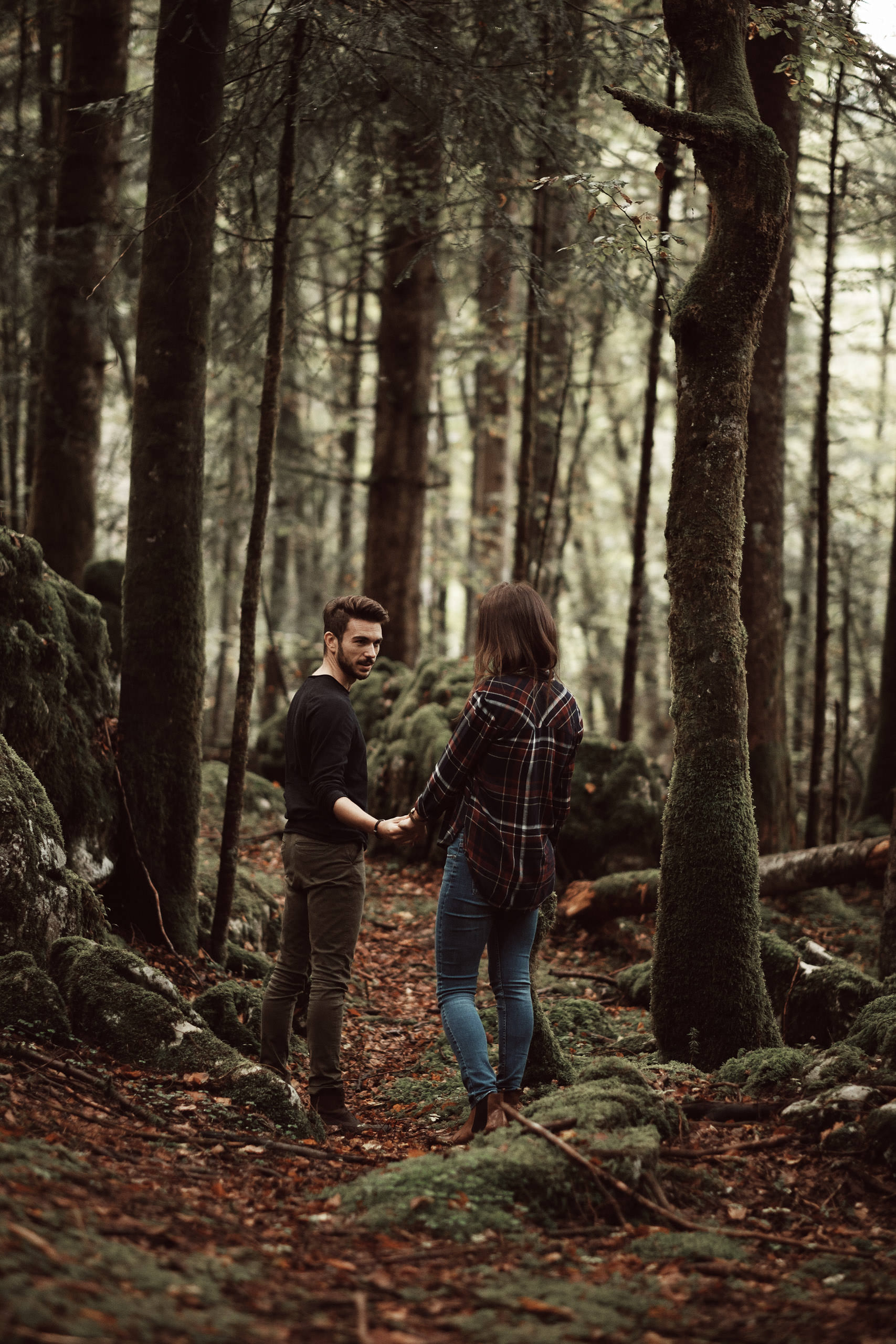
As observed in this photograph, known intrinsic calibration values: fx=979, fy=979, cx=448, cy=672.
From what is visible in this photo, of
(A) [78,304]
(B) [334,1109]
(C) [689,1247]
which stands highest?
(A) [78,304]

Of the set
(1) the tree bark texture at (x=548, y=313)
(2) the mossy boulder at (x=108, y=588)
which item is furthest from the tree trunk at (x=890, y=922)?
(2) the mossy boulder at (x=108, y=588)

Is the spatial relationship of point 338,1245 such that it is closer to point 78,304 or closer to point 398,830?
point 398,830

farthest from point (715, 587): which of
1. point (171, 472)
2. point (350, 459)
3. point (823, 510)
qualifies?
point (350, 459)

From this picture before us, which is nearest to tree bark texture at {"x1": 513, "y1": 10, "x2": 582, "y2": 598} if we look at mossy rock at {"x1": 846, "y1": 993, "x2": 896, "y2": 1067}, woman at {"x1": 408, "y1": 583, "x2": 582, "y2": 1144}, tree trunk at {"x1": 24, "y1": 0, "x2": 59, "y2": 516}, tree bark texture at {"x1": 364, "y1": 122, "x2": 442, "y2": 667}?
tree bark texture at {"x1": 364, "y1": 122, "x2": 442, "y2": 667}

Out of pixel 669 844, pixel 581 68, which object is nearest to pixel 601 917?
pixel 669 844

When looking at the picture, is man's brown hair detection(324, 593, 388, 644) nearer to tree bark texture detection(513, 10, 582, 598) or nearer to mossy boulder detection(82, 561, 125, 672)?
tree bark texture detection(513, 10, 582, 598)

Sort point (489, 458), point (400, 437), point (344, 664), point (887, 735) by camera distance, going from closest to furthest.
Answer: point (344, 664) < point (887, 735) < point (400, 437) < point (489, 458)

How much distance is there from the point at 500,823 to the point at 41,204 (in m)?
10.9

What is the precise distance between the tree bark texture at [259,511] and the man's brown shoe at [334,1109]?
6.61 ft

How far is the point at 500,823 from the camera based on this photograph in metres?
4.19

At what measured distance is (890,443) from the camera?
82.2ft

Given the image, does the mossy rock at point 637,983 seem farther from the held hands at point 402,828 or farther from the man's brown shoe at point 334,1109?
the held hands at point 402,828

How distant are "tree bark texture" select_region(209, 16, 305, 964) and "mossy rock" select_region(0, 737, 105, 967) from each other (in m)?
1.21

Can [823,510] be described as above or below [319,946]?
above
